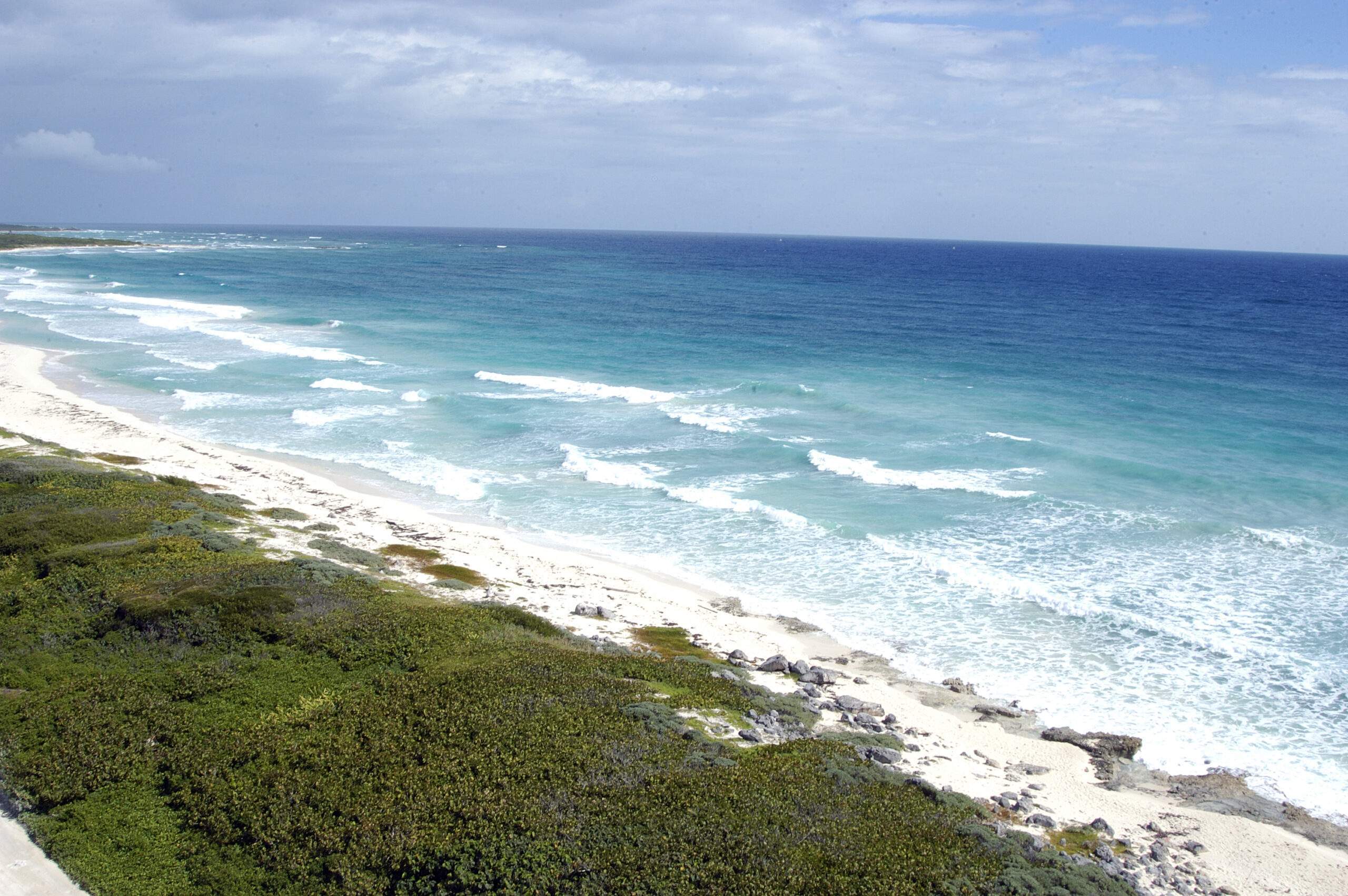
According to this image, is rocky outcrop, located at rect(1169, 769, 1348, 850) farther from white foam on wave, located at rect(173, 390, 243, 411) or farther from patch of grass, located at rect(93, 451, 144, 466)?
white foam on wave, located at rect(173, 390, 243, 411)

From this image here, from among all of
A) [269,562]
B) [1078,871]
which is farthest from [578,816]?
[269,562]

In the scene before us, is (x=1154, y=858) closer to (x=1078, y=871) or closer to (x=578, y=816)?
(x=1078, y=871)

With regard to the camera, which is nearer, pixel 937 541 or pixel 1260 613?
pixel 1260 613

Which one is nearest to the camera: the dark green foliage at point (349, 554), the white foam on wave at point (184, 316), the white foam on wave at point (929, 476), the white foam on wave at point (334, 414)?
the dark green foliage at point (349, 554)

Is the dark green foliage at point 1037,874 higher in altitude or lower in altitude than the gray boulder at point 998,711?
higher

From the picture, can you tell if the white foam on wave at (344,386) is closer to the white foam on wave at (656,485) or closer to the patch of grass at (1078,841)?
the white foam on wave at (656,485)

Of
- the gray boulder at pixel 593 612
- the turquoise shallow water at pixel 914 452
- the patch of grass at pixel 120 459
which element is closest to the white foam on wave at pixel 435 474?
the turquoise shallow water at pixel 914 452

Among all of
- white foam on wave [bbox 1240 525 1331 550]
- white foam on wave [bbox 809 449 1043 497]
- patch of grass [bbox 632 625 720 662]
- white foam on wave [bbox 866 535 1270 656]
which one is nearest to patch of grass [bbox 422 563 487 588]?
patch of grass [bbox 632 625 720 662]

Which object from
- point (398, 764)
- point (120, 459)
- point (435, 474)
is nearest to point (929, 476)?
point (435, 474)
